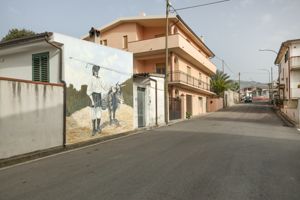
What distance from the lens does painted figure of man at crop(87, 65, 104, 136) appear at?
12.6 meters

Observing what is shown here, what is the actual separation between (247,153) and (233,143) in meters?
2.09

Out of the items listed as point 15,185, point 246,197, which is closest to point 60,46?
point 15,185

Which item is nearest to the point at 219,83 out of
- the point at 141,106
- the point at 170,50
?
the point at 170,50

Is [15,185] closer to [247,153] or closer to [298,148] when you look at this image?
[247,153]

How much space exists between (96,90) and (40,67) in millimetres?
2733

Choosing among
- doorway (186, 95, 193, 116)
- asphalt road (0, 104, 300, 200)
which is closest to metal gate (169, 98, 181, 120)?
doorway (186, 95, 193, 116)

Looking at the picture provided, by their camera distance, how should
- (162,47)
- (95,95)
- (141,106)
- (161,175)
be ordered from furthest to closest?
1. (162,47)
2. (141,106)
3. (95,95)
4. (161,175)

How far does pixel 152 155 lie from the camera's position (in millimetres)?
8758

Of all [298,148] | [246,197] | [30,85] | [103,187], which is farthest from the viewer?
[298,148]

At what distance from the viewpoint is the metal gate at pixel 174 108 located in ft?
81.9

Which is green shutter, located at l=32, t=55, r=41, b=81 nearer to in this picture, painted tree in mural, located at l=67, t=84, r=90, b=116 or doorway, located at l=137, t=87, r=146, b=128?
painted tree in mural, located at l=67, t=84, r=90, b=116

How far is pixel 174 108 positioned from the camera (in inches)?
1014

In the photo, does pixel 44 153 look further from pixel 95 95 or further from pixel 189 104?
pixel 189 104

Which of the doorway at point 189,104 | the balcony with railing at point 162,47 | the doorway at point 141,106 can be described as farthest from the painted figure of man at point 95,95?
the doorway at point 189,104
